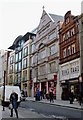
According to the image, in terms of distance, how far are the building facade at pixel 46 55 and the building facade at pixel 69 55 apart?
2.32m

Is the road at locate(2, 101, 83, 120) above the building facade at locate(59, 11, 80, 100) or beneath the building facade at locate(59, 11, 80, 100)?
beneath

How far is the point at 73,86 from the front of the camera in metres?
38.4

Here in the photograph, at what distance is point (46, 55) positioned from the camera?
51.7m

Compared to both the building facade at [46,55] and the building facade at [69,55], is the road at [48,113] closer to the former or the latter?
the building facade at [69,55]

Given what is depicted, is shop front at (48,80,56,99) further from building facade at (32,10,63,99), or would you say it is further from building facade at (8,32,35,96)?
building facade at (8,32,35,96)

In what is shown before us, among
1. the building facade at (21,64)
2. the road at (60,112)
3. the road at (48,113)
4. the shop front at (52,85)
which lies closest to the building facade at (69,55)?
the shop front at (52,85)

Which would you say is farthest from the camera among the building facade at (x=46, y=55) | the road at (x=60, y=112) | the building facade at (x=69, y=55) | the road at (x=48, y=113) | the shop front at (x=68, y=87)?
the building facade at (x=46, y=55)

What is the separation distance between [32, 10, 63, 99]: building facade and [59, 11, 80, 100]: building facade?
2316mm

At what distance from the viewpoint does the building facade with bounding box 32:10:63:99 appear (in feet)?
152

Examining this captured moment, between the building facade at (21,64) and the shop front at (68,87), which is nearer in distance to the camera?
the shop front at (68,87)

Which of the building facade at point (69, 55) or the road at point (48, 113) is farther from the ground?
the building facade at point (69, 55)

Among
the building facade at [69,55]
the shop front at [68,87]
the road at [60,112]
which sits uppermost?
the building facade at [69,55]

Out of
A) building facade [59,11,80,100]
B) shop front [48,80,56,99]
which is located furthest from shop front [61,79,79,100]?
shop front [48,80,56,99]

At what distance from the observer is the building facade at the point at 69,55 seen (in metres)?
37.9
